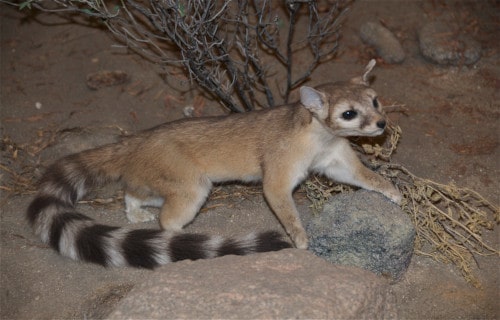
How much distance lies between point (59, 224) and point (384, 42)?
4.05m

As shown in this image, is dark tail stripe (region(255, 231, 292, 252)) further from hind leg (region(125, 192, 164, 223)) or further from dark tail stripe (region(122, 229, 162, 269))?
hind leg (region(125, 192, 164, 223))

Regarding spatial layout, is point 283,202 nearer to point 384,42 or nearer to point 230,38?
point 230,38

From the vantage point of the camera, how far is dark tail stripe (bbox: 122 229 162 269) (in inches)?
169

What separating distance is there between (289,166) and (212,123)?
75 cm

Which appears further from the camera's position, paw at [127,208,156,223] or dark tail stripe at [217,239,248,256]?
paw at [127,208,156,223]

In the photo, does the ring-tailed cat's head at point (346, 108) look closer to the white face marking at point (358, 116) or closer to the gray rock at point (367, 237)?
the white face marking at point (358, 116)

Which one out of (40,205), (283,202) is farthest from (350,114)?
(40,205)


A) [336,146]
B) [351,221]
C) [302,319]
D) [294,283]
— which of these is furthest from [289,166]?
[302,319]

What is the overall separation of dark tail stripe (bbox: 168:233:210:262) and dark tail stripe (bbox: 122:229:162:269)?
125mm

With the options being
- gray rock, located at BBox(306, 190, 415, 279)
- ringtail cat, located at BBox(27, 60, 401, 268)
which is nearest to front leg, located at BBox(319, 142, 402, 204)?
ringtail cat, located at BBox(27, 60, 401, 268)

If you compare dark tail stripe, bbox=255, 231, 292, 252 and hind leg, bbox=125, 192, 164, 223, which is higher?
dark tail stripe, bbox=255, 231, 292, 252

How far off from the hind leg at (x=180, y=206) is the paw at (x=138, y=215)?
0.42 metres

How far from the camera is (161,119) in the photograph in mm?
6199

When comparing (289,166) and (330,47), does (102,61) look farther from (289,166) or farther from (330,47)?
(289,166)
